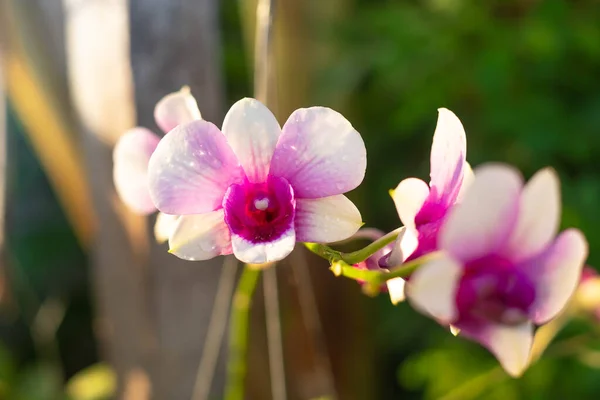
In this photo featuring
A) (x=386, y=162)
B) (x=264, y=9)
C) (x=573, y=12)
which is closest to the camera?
(x=264, y=9)

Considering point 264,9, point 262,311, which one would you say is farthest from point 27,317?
point 264,9

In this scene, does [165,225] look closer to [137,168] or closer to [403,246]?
[137,168]

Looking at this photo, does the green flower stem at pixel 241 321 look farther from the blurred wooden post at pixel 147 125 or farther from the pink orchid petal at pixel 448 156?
the blurred wooden post at pixel 147 125

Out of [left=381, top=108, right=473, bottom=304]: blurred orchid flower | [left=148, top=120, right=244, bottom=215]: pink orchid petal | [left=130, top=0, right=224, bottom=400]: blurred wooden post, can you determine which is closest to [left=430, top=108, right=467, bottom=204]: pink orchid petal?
[left=381, top=108, right=473, bottom=304]: blurred orchid flower

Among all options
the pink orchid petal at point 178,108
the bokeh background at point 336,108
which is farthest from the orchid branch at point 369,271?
the bokeh background at point 336,108

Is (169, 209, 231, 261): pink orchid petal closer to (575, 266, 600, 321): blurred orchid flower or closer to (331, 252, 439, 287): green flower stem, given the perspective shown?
(331, 252, 439, 287): green flower stem

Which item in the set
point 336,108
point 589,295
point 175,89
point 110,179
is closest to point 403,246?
point 589,295

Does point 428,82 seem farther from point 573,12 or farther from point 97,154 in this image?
point 97,154

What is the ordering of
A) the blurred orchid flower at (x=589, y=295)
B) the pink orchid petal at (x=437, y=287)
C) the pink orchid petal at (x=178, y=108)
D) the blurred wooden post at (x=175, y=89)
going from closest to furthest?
the pink orchid petal at (x=437, y=287)
the pink orchid petal at (x=178, y=108)
the blurred orchid flower at (x=589, y=295)
the blurred wooden post at (x=175, y=89)
